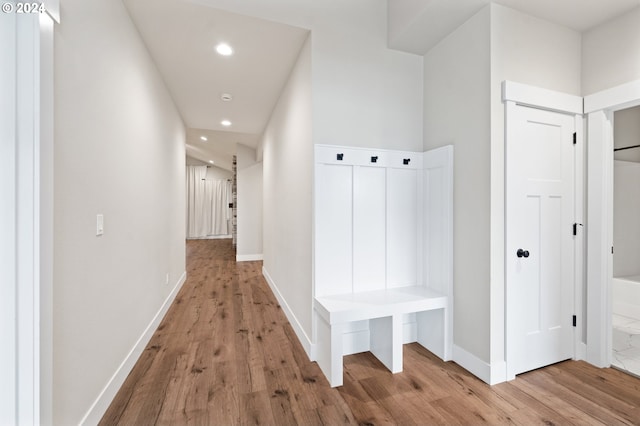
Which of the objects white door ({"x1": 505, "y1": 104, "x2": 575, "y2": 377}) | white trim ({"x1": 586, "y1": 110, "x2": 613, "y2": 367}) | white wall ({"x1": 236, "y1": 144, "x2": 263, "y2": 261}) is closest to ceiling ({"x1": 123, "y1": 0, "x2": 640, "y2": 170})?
white door ({"x1": 505, "y1": 104, "x2": 575, "y2": 377})

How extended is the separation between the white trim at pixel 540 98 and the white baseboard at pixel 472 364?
184cm

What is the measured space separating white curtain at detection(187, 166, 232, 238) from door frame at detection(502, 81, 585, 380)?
10006 mm

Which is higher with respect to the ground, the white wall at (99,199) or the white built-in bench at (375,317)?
the white wall at (99,199)

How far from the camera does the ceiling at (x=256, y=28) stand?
1961 millimetres

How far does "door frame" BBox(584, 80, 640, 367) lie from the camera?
2.08 meters

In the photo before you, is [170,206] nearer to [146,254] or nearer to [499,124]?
[146,254]

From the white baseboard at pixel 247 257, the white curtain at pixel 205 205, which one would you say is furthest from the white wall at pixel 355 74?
the white curtain at pixel 205 205

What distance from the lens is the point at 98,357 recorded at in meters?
1.58

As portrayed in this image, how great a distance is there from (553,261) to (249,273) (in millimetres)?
4350

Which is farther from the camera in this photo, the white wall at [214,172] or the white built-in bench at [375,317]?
the white wall at [214,172]
